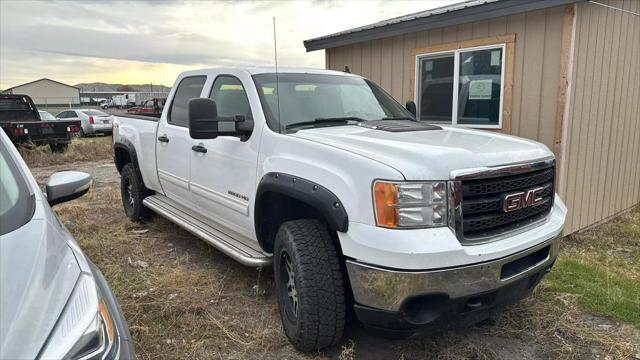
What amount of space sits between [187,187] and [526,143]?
10.1 ft

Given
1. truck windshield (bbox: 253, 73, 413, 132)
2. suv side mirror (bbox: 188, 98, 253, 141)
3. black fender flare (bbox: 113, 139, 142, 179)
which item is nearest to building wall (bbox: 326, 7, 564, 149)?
truck windshield (bbox: 253, 73, 413, 132)

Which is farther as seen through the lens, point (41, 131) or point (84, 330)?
point (41, 131)

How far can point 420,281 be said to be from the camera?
7.98ft

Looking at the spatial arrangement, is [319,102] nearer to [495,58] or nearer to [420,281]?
[420,281]

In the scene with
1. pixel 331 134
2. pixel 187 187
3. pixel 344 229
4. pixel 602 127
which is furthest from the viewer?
pixel 602 127

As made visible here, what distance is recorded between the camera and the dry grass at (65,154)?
13.0m

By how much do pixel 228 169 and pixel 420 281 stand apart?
2.00 meters

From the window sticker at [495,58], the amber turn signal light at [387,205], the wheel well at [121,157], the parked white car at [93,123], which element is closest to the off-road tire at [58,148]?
the parked white car at [93,123]

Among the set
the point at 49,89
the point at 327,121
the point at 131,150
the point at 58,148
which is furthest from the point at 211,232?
the point at 49,89

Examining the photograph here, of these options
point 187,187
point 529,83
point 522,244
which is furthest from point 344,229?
point 529,83

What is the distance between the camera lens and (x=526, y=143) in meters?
3.25

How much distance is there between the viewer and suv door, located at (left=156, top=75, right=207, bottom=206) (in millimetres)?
4590

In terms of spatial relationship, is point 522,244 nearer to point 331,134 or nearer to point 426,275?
point 426,275

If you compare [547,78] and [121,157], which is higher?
[547,78]
